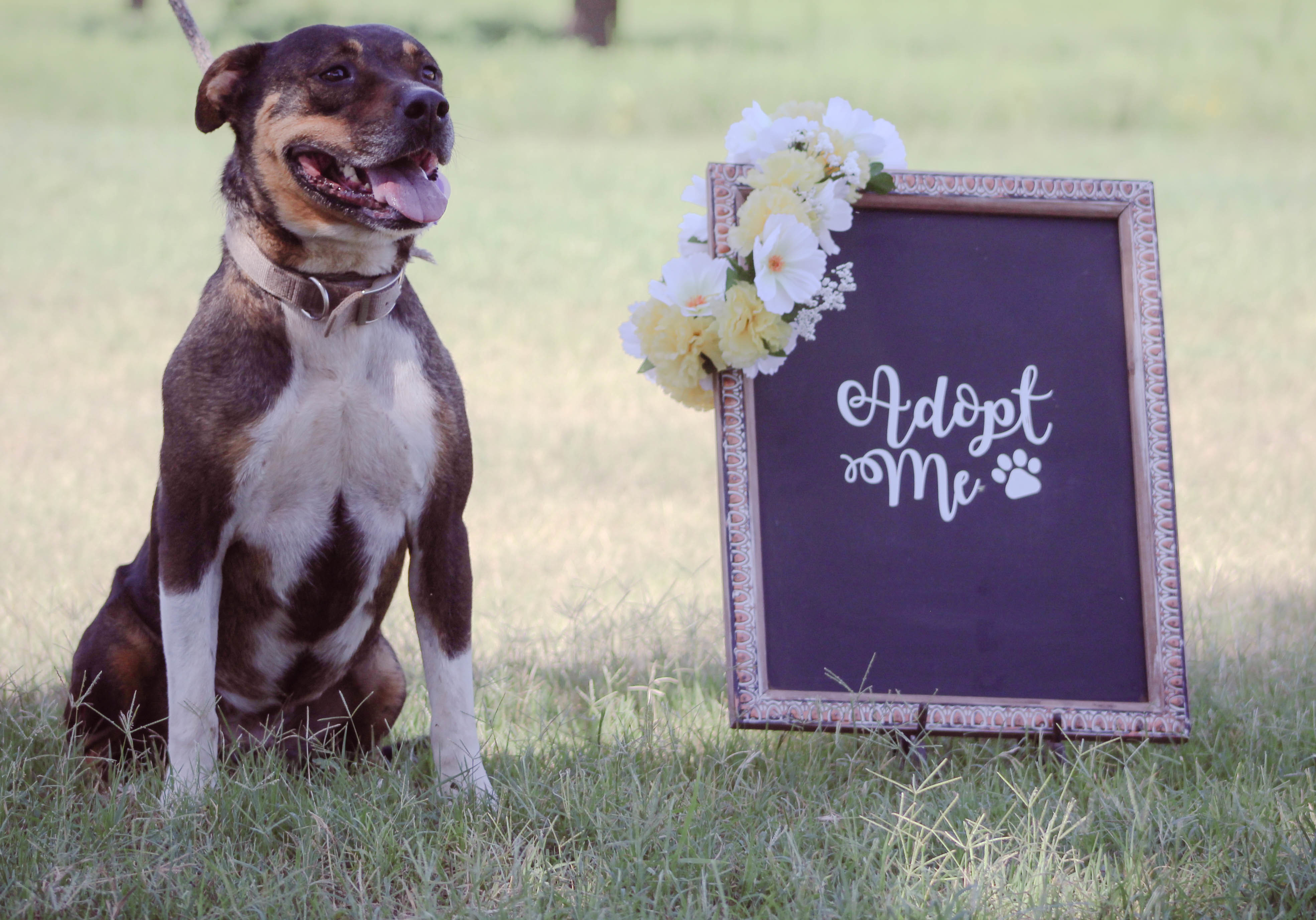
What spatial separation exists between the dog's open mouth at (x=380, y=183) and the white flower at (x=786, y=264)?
696 mm

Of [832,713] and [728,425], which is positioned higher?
[728,425]

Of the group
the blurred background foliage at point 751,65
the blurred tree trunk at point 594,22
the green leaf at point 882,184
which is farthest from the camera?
the blurred tree trunk at point 594,22

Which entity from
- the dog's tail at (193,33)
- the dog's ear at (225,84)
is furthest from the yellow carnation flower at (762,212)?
the dog's tail at (193,33)

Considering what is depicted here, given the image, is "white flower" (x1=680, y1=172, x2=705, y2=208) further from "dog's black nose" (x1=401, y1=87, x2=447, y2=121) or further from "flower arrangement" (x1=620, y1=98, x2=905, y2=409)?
"dog's black nose" (x1=401, y1=87, x2=447, y2=121)

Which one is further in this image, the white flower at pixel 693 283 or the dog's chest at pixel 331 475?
the white flower at pixel 693 283

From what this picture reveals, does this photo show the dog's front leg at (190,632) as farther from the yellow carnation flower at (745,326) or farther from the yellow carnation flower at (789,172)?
the yellow carnation flower at (789,172)

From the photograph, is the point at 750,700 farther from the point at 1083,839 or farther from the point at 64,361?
the point at 64,361

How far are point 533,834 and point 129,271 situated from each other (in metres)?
7.50

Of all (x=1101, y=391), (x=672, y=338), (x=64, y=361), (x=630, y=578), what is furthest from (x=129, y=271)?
(x=1101, y=391)

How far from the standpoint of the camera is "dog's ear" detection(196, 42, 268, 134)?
7.90 ft

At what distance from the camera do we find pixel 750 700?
2.64 meters

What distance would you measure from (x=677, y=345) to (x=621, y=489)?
3.09 meters

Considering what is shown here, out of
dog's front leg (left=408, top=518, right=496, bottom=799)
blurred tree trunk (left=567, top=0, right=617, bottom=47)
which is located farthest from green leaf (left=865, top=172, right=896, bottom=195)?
blurred tree trunk (left=567, top=0, right=617, bottom=47)

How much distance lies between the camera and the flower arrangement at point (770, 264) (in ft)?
8.73
